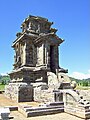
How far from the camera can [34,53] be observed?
21.7 m

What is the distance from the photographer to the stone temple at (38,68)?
656 inches

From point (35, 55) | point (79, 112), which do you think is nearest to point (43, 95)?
point (79, 112)

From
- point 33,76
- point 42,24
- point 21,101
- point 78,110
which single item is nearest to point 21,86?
point 21,101

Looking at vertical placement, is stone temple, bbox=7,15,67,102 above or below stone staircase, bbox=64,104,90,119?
above

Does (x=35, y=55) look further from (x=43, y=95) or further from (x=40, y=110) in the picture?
(x=40, y=110)

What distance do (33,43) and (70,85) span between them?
7503 millimetres

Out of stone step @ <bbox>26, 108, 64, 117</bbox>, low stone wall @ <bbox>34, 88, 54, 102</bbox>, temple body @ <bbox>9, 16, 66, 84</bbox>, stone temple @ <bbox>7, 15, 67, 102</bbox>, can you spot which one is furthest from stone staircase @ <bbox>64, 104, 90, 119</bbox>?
temple body @ <bbox>9, 16, 66, 84</bbox>

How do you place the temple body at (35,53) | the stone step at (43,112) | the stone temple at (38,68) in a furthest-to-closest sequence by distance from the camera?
the temple body at (35,53) → the stone temple at (38,68) → the stone step at (43,112)

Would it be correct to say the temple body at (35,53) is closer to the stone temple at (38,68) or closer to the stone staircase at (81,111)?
the stone temple at (38,68)

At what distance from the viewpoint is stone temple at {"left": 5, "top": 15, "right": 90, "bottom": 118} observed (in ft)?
54.7

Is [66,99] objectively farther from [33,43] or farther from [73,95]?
[33,43]

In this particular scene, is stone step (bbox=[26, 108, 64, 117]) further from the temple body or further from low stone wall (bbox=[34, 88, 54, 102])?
the temple body

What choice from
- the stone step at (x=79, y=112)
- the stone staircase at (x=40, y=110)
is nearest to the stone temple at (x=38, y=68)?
the stone staircase at (x=40, y=110)

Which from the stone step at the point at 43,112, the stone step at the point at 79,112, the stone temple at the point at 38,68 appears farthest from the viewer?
the stone temple at the point at 38,68
